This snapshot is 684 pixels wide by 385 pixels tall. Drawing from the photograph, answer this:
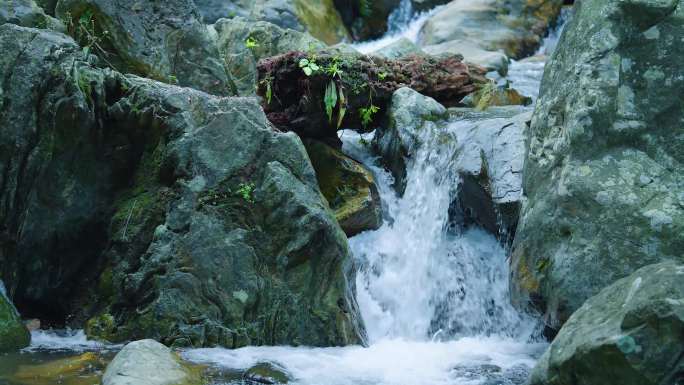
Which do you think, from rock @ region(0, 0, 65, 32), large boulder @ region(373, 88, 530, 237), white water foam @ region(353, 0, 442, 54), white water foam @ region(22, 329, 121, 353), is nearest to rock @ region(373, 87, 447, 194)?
large boulder @ region(373, 88, 530, 237)

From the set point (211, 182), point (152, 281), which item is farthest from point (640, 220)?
point (152, 281)

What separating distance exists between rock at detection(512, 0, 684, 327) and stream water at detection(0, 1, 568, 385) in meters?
0.97

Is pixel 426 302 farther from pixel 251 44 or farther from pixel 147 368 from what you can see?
pixel 251 44

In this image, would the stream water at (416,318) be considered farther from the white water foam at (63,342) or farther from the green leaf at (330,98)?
the green leaf at (330,98)

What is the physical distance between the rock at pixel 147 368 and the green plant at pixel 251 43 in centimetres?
649

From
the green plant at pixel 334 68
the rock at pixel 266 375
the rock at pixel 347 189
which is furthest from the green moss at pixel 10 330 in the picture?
the green plant at pixel 334 68

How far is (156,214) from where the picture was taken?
573cm

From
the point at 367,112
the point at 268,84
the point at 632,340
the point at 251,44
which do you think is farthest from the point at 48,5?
the point at 632,340

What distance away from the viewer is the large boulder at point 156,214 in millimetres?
5504

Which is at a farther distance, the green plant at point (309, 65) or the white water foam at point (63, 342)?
the green plant at point (309, 65)

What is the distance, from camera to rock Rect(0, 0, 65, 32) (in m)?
6.59

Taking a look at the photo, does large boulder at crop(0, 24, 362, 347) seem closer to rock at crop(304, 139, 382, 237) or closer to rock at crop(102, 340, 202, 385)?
rock at crop(102, 340, 202, 385)

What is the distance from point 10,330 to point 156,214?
1.40 metres

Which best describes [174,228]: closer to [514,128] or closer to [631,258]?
[631,258]
